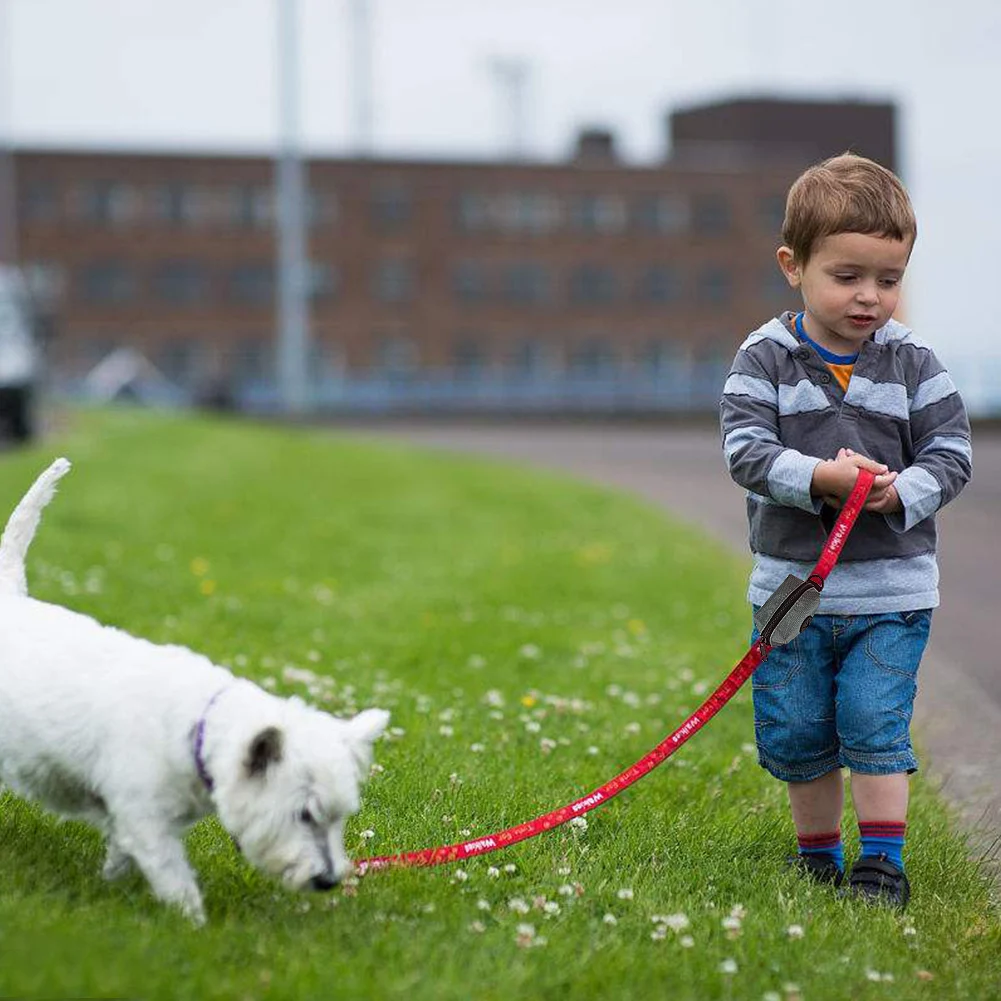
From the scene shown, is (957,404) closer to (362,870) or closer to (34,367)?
(362,870)

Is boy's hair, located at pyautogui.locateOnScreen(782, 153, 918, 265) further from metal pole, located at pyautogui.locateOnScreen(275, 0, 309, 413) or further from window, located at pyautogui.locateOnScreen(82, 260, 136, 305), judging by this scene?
window, located at pyautogui.locateOnScreen(82, 260, 136, 305)

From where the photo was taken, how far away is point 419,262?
76.9 meters

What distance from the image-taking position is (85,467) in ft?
63.0

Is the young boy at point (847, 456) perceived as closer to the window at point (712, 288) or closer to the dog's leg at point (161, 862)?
the dog's leg at point (161, 862)

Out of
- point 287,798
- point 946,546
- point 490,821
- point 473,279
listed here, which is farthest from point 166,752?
point 473,279

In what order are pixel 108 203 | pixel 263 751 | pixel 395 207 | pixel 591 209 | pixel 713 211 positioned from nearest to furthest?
pixel 263 751
pixel 108 203
pixel 395 207
pixel 591 209
pixel 713 211

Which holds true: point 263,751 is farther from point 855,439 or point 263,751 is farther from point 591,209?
point 591,209

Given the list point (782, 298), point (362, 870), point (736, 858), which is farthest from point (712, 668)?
point (782, 298)

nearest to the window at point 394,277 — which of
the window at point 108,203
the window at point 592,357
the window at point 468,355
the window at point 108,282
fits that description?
the window at point 468,355

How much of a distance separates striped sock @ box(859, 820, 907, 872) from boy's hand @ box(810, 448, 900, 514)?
0.89 meters

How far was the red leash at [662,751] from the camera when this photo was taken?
13.7 ft

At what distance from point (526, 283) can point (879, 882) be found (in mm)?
74996

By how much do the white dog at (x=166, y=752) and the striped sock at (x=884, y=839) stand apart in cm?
150

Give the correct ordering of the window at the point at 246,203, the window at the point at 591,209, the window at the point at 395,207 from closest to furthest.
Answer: the window at the point at 246,203
the window at the point at 395,207
the window at the point at 591,209
